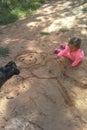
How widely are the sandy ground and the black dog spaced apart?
0.29ft

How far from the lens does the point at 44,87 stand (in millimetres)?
4531

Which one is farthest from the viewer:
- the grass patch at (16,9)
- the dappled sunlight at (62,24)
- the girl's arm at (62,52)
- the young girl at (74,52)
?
the grass patch at (16,9)

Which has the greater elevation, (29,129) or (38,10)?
(29,129)

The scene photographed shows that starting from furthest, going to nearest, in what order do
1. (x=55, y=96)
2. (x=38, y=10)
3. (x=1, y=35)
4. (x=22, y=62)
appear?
(x=38, y=10), (x=1, y=35), (x=22, y=62), (x=55, y=96)

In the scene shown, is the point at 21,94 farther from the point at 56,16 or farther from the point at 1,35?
the point at 56,16

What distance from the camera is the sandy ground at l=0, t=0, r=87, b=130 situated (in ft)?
13.1

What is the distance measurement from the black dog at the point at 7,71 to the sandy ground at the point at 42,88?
9cm

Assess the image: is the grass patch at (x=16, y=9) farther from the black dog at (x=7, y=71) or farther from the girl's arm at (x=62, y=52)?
the black dog at (x=7, y=71)

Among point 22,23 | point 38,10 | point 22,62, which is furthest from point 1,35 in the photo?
point 38,10

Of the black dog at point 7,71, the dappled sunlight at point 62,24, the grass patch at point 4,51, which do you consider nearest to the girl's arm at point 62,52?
the black dog at point 7,71

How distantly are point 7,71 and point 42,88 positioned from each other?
2.23 feet

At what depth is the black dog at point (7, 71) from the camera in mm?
4664

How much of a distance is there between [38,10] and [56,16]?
900mm

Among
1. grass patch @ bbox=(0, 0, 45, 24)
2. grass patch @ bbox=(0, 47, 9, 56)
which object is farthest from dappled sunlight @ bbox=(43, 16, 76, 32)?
grass patch @ bbox=(0, 47, 9, 56)
